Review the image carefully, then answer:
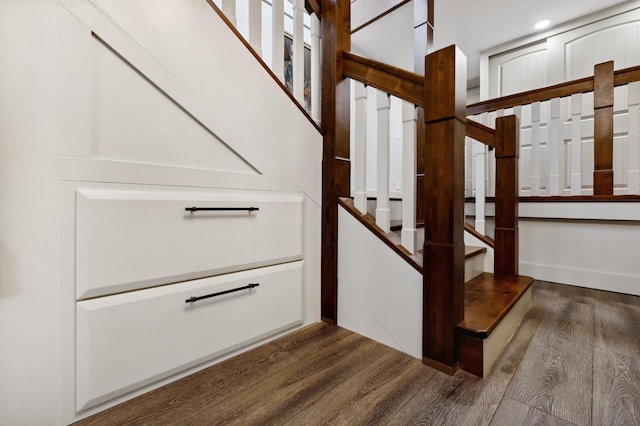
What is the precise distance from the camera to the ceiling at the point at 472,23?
→ 2.59 metres

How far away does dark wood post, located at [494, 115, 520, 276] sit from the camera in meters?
1.69

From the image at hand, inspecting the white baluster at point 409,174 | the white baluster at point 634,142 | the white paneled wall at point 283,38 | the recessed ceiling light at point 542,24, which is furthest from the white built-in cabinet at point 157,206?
the recessed ceiling light at point 542,24

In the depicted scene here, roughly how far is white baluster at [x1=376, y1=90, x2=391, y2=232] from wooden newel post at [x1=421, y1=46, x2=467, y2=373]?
227mm

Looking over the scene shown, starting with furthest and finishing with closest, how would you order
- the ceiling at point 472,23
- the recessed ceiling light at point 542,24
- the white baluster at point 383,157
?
the recessed ceiling light at point 542,24 → the ceiling at point 472,23 → the white baluster at point 383,157

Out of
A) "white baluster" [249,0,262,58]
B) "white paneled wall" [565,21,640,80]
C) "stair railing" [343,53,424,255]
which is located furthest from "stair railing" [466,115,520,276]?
"white paneled wall" [565,21,640,80]

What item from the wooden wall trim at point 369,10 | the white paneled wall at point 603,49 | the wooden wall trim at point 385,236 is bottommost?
the wooden wall trim at point 385,236

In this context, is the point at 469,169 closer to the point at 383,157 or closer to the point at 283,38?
the point at 383,157

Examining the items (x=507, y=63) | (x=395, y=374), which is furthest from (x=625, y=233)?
(x=507, y=63)

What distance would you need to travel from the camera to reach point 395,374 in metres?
0.99

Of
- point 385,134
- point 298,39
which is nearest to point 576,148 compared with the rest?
point 385,134

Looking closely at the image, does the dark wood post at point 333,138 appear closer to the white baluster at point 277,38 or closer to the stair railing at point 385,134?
the stair railing at point 385,134

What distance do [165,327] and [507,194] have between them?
1.89 metres

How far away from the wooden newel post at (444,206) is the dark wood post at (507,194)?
35.3 inches

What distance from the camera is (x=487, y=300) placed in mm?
1270
